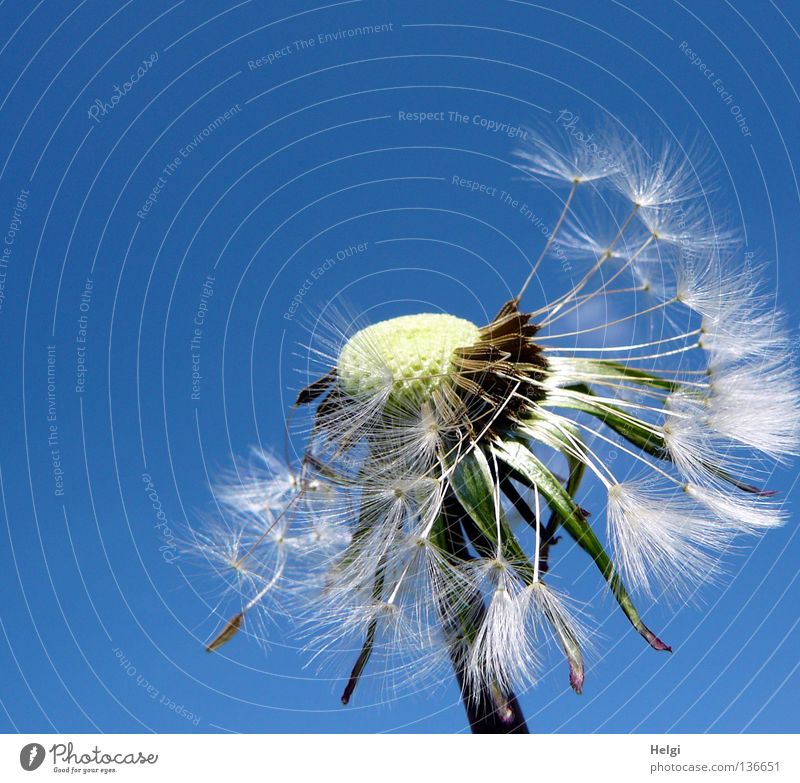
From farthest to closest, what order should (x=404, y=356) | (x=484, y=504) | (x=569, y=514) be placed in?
(x=404, y=356) → (x=484, y=504) → (x=569, y=514)

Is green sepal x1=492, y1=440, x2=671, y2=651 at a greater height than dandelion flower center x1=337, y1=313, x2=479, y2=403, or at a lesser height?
lesser

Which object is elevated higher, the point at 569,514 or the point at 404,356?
the point at 404,356

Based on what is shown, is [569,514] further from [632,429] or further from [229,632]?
[229,632]

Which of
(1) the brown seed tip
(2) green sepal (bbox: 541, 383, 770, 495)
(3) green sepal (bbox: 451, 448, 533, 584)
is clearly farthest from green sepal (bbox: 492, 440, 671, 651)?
(1) the brown seed tip

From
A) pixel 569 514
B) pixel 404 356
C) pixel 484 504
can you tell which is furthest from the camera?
pixel 404 356

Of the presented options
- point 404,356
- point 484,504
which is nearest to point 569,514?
point 484,504

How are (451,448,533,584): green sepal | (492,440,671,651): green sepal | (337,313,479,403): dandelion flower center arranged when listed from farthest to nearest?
(337,313,479,403): dandelion flower center, (451,448,533,584): green sepal, (492,440,671,651): green sepal

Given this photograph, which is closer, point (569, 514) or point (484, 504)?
point (569, 514)

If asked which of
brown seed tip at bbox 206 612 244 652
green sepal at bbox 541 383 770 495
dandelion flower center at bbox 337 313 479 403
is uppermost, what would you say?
dandelion flower center at bbox 337 313 479 403

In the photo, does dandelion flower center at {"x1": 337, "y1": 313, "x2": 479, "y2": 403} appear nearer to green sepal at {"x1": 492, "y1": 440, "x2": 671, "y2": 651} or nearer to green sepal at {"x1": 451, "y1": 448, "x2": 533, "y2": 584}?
green sepal at {"x1": 451, "y1": 448, "x2": 533, "y2": 584}
